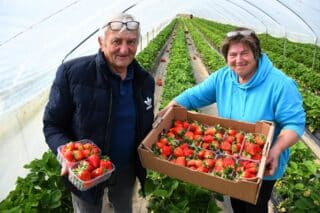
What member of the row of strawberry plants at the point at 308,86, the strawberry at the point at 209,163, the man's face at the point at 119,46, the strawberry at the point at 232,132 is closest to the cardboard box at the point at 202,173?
the strawberry at the point at 232,132

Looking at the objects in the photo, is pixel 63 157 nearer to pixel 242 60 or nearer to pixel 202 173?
pixel 202 173

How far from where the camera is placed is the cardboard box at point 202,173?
223cm

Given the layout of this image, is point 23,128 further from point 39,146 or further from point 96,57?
point 96,57

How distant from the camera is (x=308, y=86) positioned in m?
9.85

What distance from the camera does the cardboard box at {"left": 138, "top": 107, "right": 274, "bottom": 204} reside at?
2.23 meters

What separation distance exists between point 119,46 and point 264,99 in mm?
1108

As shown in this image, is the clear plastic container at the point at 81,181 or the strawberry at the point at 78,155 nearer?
the clear plastic container at the point at 81,181

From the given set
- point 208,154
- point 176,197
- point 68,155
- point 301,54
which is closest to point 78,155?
point 68,155

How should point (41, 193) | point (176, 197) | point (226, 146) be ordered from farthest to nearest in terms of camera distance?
1. point (176, 197)
2. point (41, 193)
3. point (226, 146)

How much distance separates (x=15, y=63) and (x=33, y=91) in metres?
0.66

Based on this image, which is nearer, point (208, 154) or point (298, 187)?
point (208, 154)

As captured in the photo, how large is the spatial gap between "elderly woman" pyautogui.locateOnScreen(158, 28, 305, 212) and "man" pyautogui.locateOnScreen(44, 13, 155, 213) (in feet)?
2.17

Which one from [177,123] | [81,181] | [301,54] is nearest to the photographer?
[81,181]

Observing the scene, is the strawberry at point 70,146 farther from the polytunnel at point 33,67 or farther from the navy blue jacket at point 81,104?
the polytunnel at point 33,67
